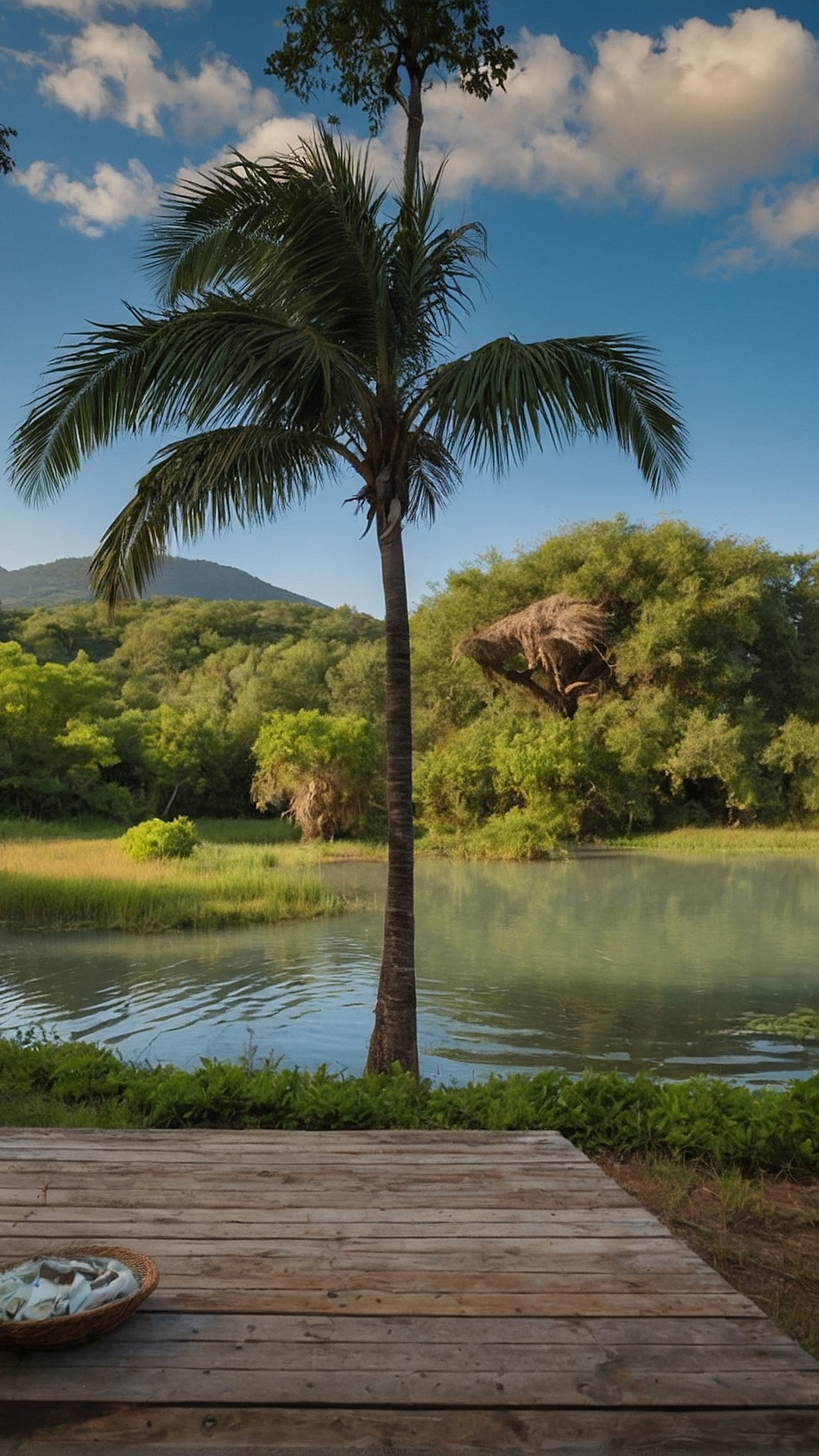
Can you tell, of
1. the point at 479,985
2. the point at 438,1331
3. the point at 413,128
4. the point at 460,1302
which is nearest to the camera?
the point at 438,1331

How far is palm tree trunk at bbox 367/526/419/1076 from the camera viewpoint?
712 centimetres

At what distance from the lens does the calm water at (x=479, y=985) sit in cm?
892

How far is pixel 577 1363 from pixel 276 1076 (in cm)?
371

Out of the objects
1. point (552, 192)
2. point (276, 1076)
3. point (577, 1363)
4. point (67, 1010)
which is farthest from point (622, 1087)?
point (552, 192)

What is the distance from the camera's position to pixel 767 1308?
336 centimetres

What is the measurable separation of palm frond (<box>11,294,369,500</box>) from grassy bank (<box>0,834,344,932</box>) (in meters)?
9.09

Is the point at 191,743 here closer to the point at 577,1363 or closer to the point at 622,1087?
the point at 622,1087

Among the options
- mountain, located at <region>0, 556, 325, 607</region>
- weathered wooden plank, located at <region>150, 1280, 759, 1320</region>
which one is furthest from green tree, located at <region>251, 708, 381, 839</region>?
mountain, located at <region>0, 556, 325, 607</region>

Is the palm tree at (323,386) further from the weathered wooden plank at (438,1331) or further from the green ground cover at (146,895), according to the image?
the green ground cover at (146,895)

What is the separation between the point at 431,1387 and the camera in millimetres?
1847

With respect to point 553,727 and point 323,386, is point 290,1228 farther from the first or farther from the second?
point 553,727

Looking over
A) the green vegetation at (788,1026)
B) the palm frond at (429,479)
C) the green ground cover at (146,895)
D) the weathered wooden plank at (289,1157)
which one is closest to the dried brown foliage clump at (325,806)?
the green ground cover at (146,895)

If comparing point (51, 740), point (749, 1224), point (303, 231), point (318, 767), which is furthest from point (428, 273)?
point (51, 740)

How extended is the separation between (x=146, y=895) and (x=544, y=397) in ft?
35.8
